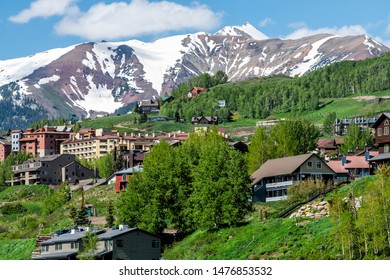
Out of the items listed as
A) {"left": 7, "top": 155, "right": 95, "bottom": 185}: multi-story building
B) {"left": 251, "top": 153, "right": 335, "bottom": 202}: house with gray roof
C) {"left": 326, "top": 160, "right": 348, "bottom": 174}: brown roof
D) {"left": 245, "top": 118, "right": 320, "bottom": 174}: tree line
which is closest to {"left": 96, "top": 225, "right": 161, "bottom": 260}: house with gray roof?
{"left": 251, "top": 153, "right": 335, "bottom": 202}: house with gray roof

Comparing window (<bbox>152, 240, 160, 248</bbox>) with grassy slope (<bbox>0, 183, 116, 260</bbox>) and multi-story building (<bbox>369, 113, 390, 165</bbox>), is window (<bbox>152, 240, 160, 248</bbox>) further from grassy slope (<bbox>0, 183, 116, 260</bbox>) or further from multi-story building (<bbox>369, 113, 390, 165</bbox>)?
multi-story building (<bbox>369, 113, 390, 165</bbox>)

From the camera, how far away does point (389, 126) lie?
85.1 meters

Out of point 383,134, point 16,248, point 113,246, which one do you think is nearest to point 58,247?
point 113,246

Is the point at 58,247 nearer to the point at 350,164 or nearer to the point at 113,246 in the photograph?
the point at 113,246

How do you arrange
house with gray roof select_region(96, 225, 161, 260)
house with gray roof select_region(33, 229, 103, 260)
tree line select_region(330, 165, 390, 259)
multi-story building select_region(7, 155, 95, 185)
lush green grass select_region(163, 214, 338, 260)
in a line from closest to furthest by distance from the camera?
tree line select_region(330, 165, 390, 259), lush green grass select_region(163, 214, 338, 260), house with gray roof select_region(96, 225, 161, 260), house with gray roof select_region(33, 229, 103, 260), multi-story building select_region(7, 155, 95, 185)

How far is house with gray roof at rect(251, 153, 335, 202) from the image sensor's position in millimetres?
84125

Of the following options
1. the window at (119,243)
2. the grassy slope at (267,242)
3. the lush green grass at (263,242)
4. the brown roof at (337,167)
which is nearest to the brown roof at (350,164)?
the brown roof at (337,167)

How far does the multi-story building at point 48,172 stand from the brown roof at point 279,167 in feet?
227

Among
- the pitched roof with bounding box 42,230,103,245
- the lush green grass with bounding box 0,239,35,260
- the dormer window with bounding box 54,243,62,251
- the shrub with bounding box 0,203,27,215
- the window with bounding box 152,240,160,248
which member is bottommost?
the shrub with bounding box 0,203,27,215

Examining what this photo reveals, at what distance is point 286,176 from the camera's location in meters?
84.7

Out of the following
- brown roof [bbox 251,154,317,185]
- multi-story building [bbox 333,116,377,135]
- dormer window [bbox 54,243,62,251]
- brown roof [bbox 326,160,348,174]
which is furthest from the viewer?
multi-story building [bbox 333,116,377,135]

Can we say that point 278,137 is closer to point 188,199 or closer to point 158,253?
point 188,199

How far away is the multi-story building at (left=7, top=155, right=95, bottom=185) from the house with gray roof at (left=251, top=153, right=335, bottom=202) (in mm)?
72676
